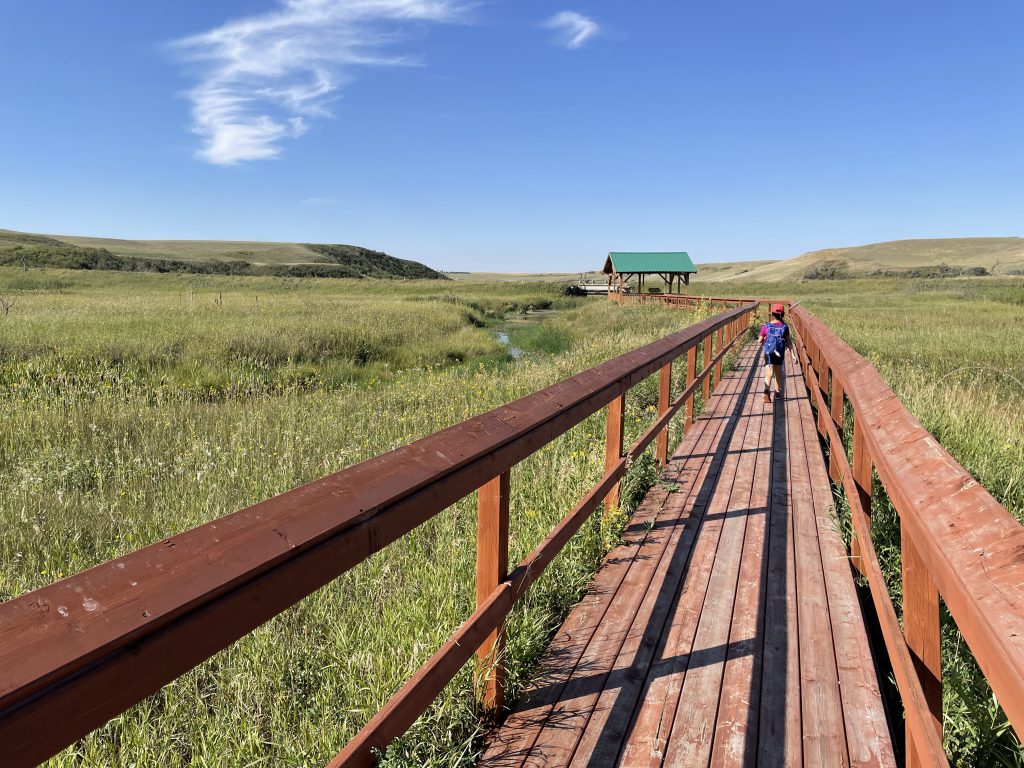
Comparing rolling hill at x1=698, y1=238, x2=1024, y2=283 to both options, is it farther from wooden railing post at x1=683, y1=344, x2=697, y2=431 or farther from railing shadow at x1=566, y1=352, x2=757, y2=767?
railing shadow at x1=566, y1=352, x2=757, y2=767

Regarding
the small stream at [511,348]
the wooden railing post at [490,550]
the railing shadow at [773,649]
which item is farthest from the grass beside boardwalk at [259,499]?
the small stream at [511,348]

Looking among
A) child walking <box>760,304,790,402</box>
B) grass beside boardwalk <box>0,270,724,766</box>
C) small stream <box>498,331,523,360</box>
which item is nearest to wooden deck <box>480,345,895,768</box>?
grass beside boardwalk <box>0,270,724,766</box>

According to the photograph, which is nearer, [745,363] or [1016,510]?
[1016,510]

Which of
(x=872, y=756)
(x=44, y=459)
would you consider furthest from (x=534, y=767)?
(x=44, y=459)

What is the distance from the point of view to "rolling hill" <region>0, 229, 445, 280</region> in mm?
70375

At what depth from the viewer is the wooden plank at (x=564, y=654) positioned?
2115mm

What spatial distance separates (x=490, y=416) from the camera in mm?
1957

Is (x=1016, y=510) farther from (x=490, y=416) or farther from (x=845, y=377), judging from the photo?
(x=490, y=416)

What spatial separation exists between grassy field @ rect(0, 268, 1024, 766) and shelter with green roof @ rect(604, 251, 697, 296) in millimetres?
30835

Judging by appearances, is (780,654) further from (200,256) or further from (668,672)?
(200,256)

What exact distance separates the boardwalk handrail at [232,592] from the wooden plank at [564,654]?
1.36 feet

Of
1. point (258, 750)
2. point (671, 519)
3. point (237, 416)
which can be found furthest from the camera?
point (237, 416)

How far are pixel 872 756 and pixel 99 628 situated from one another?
7.64ft

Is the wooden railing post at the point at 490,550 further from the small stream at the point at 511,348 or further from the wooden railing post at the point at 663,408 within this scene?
the small stream at the point at 511,348
